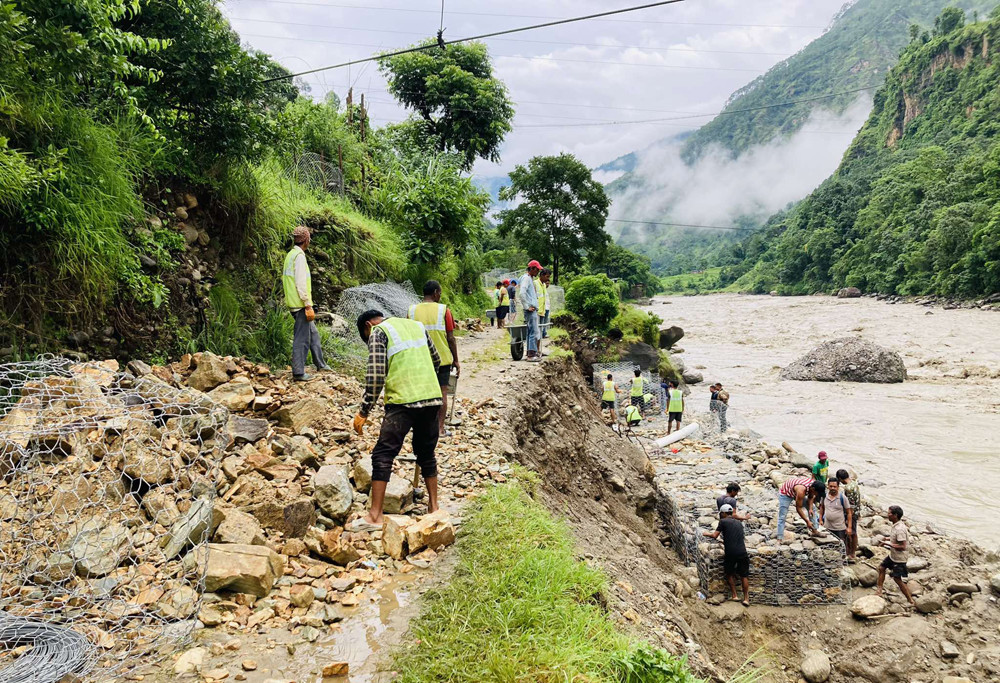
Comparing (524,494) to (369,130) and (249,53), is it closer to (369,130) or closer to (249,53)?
(249,53)

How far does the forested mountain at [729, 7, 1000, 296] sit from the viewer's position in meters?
43.7

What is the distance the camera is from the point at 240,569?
3.26m

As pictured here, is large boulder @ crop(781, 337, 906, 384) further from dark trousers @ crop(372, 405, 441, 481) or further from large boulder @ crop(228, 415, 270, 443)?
large boulder @ crop(228, 415, 270, 443)

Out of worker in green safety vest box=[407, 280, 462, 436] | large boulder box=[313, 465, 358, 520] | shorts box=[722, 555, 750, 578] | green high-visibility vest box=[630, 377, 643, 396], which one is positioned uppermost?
worker in green safety vest box=[407, 280, 462, 436]

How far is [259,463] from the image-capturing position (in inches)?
174

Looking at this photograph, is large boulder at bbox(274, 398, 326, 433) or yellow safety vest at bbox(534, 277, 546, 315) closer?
large boulder at bbox(274, 398, 326, 433)

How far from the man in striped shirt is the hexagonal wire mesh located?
888 centimetres

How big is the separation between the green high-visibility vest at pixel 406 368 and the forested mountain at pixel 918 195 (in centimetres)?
4900

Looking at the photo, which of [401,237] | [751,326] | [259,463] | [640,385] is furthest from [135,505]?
[751,326]

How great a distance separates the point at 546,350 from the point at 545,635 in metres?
11.0

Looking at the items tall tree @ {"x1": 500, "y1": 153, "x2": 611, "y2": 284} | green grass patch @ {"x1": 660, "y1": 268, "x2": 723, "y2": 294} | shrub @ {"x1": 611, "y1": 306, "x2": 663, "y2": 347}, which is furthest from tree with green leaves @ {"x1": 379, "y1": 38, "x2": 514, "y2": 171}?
green grass patch @ {"x1": 660, "y1": 268, "x2": 723, "y2": 294}

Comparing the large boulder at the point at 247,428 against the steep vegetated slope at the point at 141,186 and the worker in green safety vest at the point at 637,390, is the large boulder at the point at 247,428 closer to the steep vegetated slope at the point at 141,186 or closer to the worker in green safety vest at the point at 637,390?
the steep vegetated slope at the point at 141,186

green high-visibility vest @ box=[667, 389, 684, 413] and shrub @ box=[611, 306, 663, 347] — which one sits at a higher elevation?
shrub @ box=[611, 306, 663, 347]

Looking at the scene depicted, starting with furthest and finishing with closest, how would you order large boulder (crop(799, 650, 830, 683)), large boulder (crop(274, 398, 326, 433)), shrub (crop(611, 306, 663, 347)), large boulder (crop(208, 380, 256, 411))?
shrub (crop(611, 306, 663, 347))
large boulder (crop(799, 650, 830, 683))
large boulder (crop(274, 398, 326, 433))
large boulder (crop(208, 380, 256, 411))
